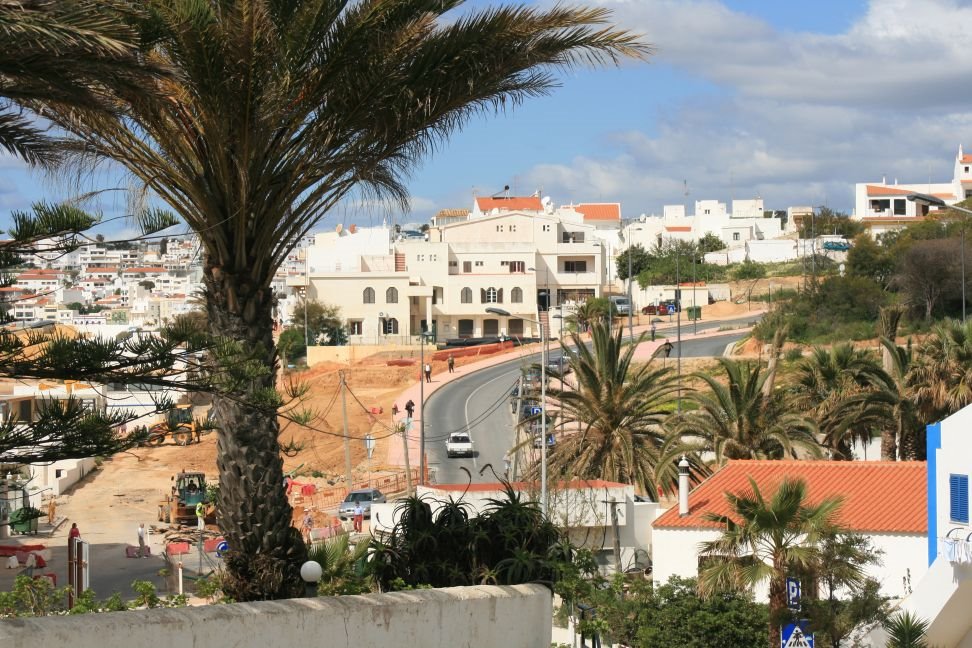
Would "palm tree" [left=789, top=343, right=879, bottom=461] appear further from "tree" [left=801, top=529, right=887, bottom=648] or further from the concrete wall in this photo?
the concrete wall

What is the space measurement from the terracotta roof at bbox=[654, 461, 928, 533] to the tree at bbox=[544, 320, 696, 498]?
2.16m

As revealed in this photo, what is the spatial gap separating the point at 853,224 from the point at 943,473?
312 feet

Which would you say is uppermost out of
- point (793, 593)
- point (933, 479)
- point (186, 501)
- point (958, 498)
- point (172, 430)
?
point (172, 430)

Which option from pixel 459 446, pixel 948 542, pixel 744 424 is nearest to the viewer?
pixel 948 542

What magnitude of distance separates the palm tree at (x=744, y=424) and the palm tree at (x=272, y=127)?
18862mm

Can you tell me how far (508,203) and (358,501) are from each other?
281 ft

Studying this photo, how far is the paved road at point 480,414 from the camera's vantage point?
157 feet

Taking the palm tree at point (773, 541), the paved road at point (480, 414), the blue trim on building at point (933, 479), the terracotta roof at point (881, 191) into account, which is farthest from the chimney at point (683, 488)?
the terracotta roof at point (881, 191)

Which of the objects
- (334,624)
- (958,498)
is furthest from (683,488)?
(334,624)

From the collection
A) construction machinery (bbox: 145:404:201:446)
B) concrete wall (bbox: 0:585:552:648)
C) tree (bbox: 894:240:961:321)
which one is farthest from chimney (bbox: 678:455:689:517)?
tree (bbox: 894:240:961:321)

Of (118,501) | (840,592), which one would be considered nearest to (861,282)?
(118,501)

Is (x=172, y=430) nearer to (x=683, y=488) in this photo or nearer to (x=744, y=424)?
(x=683, y=488)

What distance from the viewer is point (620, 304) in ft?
318

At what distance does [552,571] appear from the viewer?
36.3 ft
